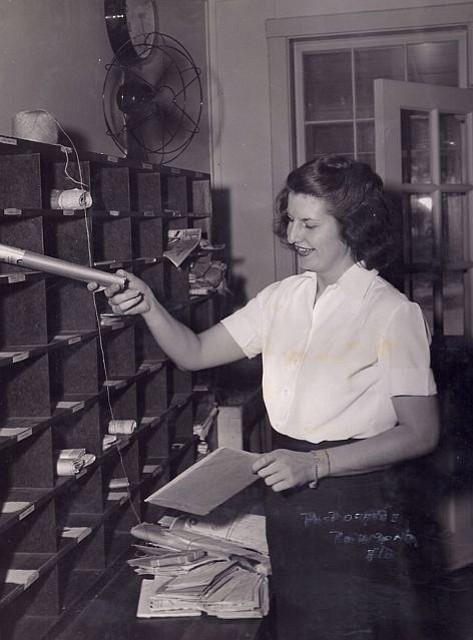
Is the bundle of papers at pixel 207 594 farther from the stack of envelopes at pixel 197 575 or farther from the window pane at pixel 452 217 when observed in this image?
the window pane at pixel 452 217

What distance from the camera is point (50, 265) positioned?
183 centimetres

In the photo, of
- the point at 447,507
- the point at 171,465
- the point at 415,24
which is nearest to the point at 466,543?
the point at 447,507

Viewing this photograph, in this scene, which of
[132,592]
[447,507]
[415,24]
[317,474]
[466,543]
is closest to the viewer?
[317,474]

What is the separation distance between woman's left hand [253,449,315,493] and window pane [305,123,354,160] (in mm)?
3653

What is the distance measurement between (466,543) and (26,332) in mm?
2302

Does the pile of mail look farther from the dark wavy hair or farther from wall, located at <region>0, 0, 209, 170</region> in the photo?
wall, located at <region>0, 0, 209, 170</region>

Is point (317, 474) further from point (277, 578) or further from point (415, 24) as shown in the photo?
point (415, 24)

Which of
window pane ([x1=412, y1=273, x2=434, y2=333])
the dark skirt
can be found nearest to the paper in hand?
the dark skirt

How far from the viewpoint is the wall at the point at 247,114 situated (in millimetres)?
5098

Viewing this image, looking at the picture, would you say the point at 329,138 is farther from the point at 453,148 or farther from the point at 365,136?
the point at 453,148

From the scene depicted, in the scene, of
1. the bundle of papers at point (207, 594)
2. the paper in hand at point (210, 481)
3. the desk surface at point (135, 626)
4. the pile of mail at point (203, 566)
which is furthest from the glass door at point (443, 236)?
the paper in hand at point (210, 481)

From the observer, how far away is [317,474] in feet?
6.27

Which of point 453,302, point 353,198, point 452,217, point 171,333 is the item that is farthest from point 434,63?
point 171,333

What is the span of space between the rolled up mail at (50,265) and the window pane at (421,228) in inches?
96.4
